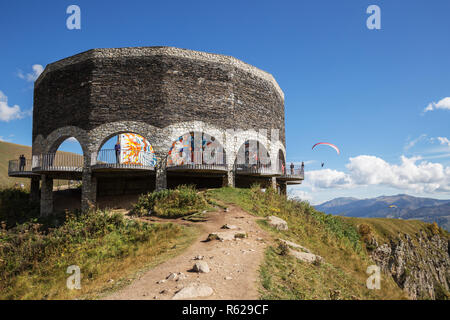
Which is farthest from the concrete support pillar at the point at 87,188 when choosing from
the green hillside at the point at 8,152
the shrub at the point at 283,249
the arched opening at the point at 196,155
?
the green hillside at the point at 8,152

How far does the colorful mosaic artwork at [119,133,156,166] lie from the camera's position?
19219 millimetres

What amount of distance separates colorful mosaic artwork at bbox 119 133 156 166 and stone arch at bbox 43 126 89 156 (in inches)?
99.6

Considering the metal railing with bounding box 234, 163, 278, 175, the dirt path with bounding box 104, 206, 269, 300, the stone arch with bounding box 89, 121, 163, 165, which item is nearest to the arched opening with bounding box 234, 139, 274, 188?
the metal railing with bounding box 234, 163, 278, 175

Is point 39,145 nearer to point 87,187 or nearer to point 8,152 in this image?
point 87,187

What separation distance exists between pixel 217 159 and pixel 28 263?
1282 cm

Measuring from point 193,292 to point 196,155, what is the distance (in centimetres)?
1507

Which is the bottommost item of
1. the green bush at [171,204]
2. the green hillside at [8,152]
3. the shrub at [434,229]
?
the shrub at [434,229]

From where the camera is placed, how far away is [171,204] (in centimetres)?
1462

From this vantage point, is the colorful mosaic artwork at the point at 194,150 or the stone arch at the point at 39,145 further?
the stone arch at the point at 39,145

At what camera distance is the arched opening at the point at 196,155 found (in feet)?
63.4

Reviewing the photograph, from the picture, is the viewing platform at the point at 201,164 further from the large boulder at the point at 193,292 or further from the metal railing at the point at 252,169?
the large boulder at the point at 193,292

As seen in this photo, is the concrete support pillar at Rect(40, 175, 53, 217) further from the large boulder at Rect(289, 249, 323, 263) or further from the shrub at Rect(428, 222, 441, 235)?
the shrub at Rect(428, 222, 441, 235)

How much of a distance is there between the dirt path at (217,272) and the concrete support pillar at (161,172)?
961cm

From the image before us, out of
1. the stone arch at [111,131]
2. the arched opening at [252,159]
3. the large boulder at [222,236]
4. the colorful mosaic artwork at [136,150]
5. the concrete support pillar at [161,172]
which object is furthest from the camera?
the arched opening at [252,159]
